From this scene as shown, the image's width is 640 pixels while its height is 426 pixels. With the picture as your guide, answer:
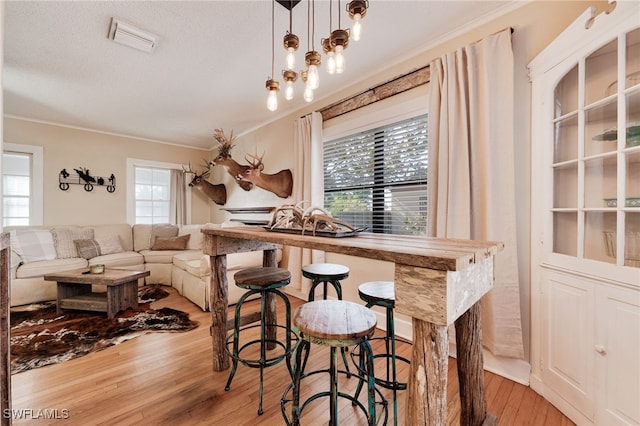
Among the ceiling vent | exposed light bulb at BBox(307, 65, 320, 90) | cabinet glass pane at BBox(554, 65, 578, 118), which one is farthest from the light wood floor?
the ceiling vent

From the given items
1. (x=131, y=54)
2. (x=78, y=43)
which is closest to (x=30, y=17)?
(x=78, y=43)

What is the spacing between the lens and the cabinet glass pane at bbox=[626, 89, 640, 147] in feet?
4.07

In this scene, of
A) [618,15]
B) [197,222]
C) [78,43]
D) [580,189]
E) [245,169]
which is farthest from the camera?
A: [197,222]

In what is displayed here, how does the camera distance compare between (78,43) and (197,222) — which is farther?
(197,222)

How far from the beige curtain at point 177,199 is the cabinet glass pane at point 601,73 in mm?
6117

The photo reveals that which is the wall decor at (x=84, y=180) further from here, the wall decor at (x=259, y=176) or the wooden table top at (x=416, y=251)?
the wooden table top at (x=416, y=251)

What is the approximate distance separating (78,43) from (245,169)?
1.98 m

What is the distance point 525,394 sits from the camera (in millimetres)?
1674

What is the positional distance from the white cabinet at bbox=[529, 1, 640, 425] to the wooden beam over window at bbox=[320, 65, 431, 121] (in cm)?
84

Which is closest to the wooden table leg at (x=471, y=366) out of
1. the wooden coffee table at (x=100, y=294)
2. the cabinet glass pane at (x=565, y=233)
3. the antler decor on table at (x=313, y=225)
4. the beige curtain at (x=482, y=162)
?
the antler decor on table at (x=313, y=225)

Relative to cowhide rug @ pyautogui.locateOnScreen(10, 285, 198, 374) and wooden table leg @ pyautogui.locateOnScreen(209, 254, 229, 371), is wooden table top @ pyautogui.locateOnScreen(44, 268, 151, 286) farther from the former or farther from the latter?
wooden table leg @ pyautogui.locateOnScreen(209, 254, 229, 371)

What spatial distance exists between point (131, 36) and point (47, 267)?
3251 millimetres

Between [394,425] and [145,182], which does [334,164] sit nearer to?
[394,425]

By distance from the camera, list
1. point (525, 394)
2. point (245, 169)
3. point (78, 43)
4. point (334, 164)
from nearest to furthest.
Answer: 1. point (525, 394)
2. point (78, 43)
3. point (334, 164)
4. point (245, 169)
